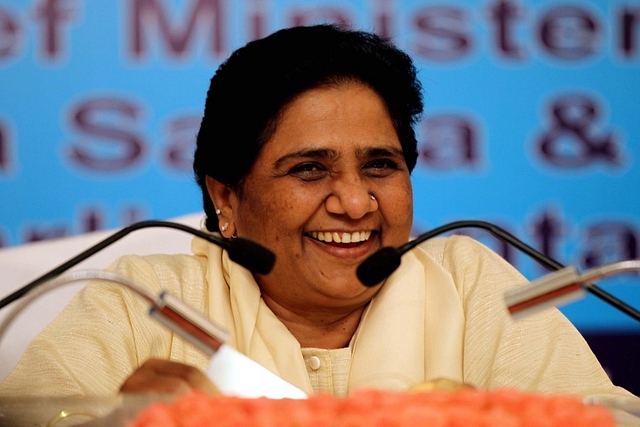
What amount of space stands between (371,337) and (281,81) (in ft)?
1.75

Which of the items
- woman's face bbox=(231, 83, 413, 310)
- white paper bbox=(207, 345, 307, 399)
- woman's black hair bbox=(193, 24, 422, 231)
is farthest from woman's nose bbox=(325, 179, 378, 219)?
white paper bbox=(207, 345, 307, 399)

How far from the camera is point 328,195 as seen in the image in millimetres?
1853

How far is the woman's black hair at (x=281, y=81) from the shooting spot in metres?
1.90

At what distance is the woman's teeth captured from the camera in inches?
73.2

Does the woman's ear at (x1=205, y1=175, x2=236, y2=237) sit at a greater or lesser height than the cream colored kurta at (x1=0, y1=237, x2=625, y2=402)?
greater

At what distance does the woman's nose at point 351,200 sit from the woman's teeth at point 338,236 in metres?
0.04

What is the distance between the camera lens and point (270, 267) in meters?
1.30

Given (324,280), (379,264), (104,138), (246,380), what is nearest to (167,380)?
(246,380)

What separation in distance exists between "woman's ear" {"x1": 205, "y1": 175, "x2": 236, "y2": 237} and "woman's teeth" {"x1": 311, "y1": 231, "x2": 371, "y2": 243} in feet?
0.81

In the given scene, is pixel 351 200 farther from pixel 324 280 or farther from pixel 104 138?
pixel 104 138

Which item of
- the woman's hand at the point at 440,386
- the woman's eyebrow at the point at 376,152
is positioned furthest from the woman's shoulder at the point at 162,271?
the woman's hand at the point at 440,386

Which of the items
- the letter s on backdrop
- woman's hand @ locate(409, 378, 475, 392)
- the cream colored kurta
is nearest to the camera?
woman's hand @ locate(409, 378, 475, 392)

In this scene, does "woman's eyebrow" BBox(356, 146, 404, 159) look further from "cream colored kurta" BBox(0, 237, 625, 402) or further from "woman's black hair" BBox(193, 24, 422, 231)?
"cream colored kurta" BBox(0, 237, 625, 402)

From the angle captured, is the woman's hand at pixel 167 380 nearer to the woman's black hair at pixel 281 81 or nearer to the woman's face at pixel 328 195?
the woman's face at pixel 328 195
